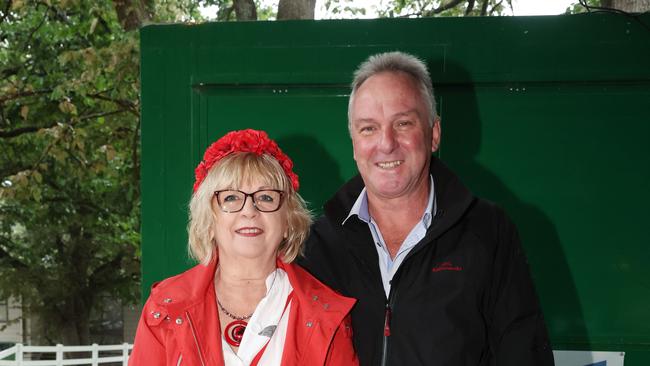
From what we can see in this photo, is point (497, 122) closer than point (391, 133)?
No

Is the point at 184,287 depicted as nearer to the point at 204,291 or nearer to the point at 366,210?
the point at 204,291

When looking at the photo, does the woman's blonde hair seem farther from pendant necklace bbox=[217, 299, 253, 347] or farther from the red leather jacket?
pendant necklace bbox=[217, 299, 253, 347]

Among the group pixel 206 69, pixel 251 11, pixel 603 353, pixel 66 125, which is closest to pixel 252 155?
pixel 206 69

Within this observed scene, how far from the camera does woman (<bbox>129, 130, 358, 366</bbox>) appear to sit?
74.3 inches

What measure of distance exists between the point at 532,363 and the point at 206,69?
6.05 feet

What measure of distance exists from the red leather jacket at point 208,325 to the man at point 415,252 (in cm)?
12

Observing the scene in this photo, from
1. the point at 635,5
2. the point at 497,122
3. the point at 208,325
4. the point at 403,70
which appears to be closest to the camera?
the point at 208,325

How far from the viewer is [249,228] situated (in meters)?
1.95

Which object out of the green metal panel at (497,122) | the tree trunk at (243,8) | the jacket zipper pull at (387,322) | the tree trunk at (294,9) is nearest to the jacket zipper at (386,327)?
the jacket zipper pull at (387,322)

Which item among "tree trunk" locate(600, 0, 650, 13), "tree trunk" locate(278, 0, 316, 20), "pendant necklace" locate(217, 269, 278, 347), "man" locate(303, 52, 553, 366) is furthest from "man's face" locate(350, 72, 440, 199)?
"tree trunk" locate(278, 0, 316, 20)

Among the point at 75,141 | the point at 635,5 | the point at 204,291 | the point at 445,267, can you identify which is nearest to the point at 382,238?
the point at 445,267

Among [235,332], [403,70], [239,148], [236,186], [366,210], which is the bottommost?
[235,332]

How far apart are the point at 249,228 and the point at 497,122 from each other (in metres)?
1.40

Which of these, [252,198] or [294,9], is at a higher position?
[294,9]
